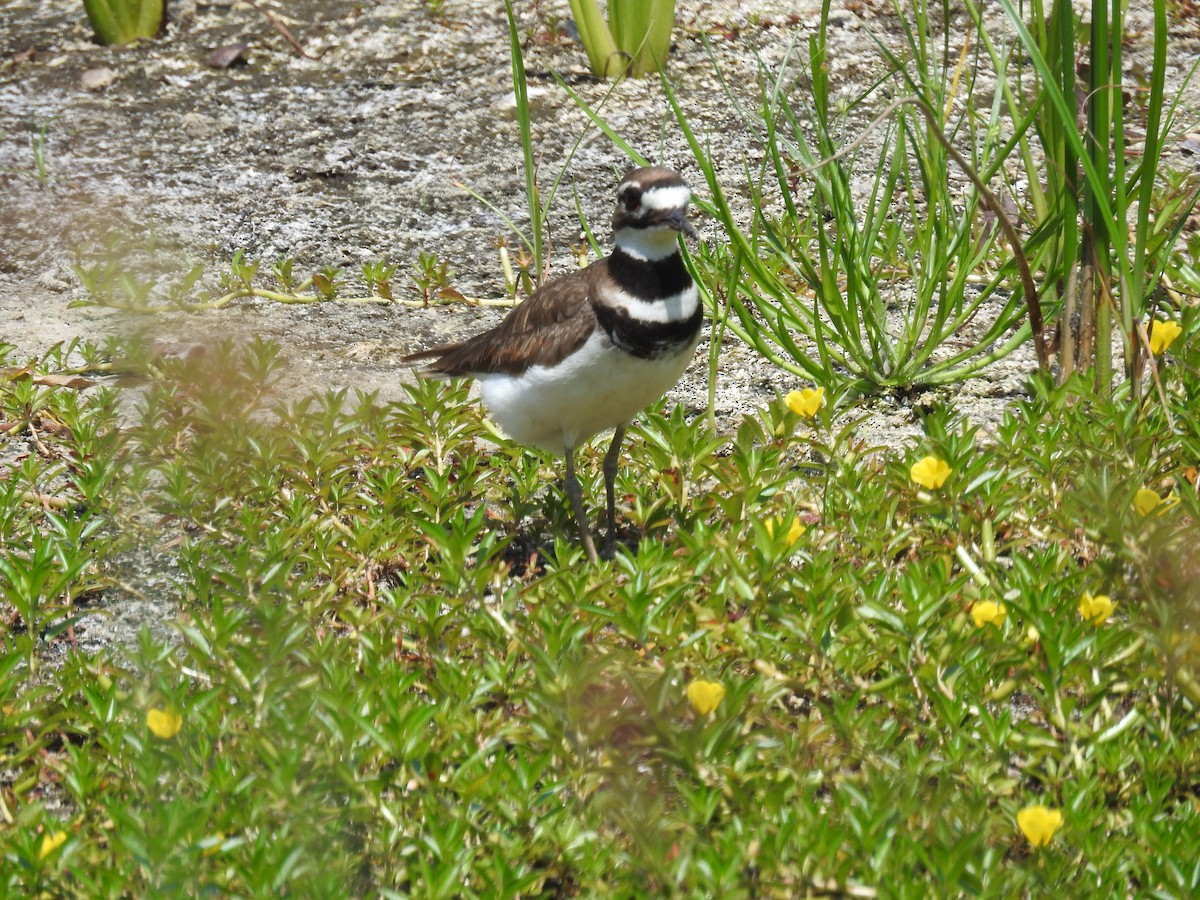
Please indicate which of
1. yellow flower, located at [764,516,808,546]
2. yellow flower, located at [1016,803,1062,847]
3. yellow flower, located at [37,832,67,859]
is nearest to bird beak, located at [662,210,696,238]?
yellow flower, located at [764,516,808,546]

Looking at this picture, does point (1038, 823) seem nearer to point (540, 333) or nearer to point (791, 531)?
point (791, 531)

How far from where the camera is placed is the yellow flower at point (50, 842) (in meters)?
2.38

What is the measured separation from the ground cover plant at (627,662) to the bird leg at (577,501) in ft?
0.53

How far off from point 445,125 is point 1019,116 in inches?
112

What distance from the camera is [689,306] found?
361cm

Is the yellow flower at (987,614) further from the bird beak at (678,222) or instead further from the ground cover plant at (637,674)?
the bird beak at (678,222)

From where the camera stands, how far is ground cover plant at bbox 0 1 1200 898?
7.77ft

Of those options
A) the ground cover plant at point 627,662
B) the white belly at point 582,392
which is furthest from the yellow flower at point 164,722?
the white belly at point 582,392

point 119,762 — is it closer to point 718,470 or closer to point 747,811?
point 747,811

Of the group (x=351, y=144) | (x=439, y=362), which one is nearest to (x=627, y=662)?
(x=439, y=362)

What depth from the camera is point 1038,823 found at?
2.31 meters

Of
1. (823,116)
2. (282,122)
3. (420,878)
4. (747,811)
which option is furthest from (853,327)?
(282,122)

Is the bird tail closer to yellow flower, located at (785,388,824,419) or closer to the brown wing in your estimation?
the brown wing

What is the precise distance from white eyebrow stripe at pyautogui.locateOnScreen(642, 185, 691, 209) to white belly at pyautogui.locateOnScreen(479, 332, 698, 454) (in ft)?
1.28
